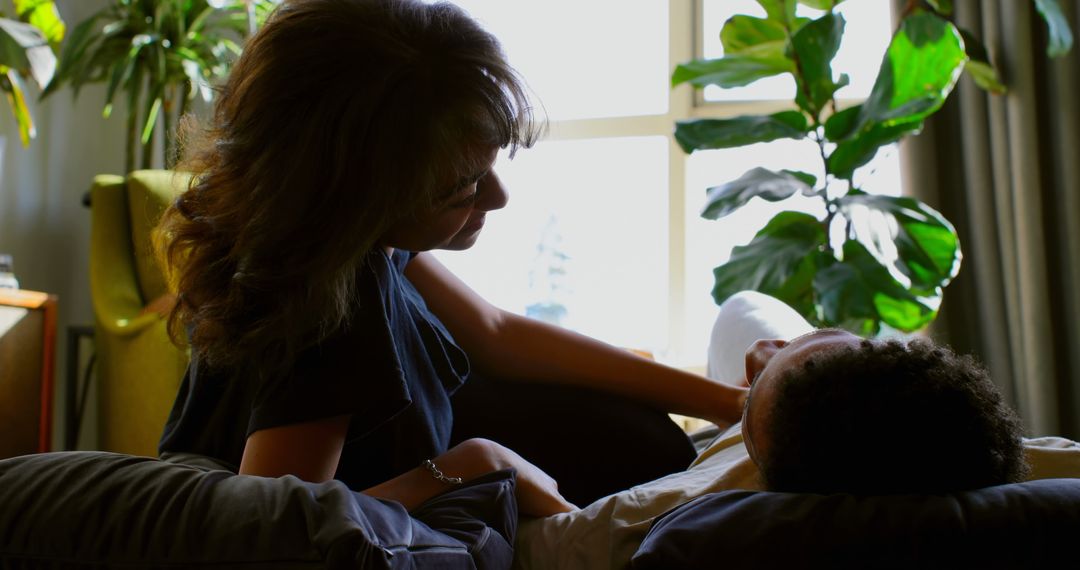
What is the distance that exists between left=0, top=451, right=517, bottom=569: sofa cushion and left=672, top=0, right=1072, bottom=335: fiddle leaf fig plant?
1.92m

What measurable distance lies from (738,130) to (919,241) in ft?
1.76

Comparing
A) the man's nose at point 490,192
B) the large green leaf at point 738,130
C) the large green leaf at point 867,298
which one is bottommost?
the large green leaf at point 867,298

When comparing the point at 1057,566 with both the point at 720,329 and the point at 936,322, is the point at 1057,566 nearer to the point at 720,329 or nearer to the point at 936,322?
the point at 720,329

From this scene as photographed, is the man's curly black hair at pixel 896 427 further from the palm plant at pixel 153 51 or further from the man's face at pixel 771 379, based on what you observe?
the palm plant at pixel 153 51

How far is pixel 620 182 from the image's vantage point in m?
3.63

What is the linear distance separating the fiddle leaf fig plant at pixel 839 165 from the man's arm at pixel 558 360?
1.15 meters

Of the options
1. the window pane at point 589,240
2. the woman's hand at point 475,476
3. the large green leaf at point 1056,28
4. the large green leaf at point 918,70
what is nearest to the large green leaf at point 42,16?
the window pane at point 589,240

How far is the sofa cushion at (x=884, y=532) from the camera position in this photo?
517mm

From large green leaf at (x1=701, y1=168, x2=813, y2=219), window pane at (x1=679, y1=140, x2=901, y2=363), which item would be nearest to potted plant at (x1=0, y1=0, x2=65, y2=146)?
large green leaf at (x1=701, y1=168, x2=813, y2=219)

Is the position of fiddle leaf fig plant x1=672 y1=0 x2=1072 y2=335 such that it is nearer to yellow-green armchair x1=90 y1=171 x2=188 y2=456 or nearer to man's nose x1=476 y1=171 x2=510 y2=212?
yellow-green armchair x1=90 y1=171 x2=188 y2=456

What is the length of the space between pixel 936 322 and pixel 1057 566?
253 cm

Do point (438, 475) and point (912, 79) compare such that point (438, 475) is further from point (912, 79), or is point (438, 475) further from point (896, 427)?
point (912, 79)

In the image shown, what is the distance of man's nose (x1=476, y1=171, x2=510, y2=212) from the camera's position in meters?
0.92

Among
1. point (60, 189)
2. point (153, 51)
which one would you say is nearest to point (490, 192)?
point (153, 51)
